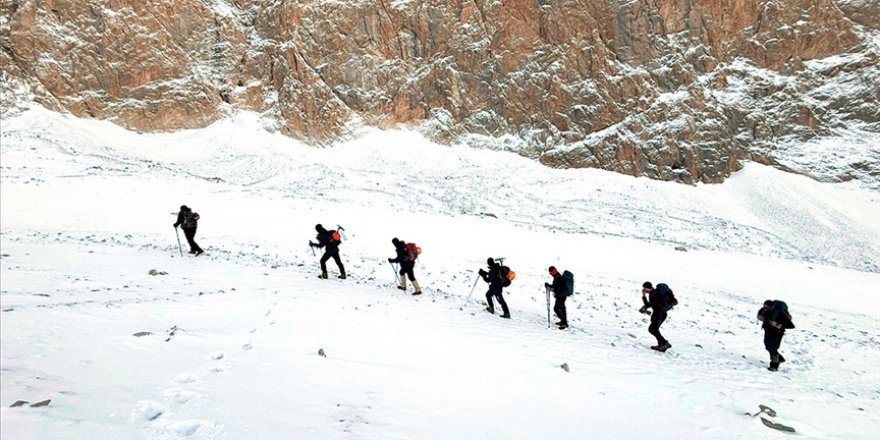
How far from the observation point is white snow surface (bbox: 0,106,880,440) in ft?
18.9

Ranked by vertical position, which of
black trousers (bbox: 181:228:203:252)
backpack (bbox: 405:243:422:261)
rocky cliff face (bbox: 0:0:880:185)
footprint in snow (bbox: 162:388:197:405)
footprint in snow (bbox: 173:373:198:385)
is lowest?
footprint in snow (bbox: 162:388:197:405)

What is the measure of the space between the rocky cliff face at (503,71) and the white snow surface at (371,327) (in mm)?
20836

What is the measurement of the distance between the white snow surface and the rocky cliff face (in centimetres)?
2084

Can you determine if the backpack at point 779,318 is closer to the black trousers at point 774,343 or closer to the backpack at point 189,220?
the black trousers at point 774,343

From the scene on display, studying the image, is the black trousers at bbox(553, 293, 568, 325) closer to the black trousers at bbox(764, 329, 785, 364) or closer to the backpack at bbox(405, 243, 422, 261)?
the backpack at bbox(405, 243, 422, 261)

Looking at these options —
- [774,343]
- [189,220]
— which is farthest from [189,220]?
[774,343]

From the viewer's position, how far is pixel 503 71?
62.1 meters

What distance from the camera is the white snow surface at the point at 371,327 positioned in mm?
5770

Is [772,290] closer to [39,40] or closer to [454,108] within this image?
[454,108]

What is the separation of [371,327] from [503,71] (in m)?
56.8

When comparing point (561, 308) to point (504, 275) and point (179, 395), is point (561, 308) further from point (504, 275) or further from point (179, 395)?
point (179, 395)

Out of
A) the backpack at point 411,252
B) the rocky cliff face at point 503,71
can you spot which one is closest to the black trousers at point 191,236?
the backpack at point 411,252

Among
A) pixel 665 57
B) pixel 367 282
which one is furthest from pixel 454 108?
pixel 367 282

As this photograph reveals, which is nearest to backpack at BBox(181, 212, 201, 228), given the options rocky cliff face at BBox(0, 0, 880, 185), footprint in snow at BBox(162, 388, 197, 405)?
footprint in snow at BBox(162, 388, 197, 405)
